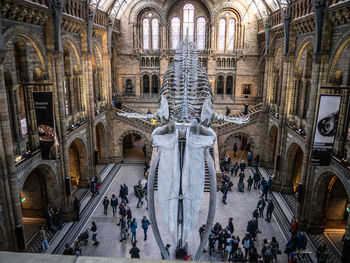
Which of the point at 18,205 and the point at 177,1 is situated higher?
the point at 177,1

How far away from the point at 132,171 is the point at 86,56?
8749 millimetres

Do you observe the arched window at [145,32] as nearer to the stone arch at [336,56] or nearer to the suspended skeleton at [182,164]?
the stone arch at [336,56]

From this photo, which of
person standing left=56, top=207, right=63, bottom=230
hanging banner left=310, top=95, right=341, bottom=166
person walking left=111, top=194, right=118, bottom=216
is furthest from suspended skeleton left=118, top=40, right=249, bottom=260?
person standing left=56, top=207, right=63, bottom=230

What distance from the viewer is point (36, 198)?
1417 cm

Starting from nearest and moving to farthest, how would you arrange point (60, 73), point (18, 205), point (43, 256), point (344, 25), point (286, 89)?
1. point (43, 256)
2. point (18, 205)
3. point (344, 25)
4. point (60, 73)
5. point (286, 89)

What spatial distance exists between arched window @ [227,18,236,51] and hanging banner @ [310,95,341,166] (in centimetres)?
1633

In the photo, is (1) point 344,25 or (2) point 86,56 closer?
(1) point 344,25

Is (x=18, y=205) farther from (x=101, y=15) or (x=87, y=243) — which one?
(x=101, y=15)

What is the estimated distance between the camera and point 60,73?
13.4m

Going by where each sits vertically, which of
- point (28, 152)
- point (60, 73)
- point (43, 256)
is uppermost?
point (60, 73)

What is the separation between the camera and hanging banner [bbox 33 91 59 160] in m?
11.6

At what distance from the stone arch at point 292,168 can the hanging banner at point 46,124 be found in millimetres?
12955

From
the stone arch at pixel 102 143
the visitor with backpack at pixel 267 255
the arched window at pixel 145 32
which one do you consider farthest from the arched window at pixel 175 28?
the visitor with backpack at pixel 267 255

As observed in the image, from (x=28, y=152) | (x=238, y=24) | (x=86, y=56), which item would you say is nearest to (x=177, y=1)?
(x=238, y=24)
